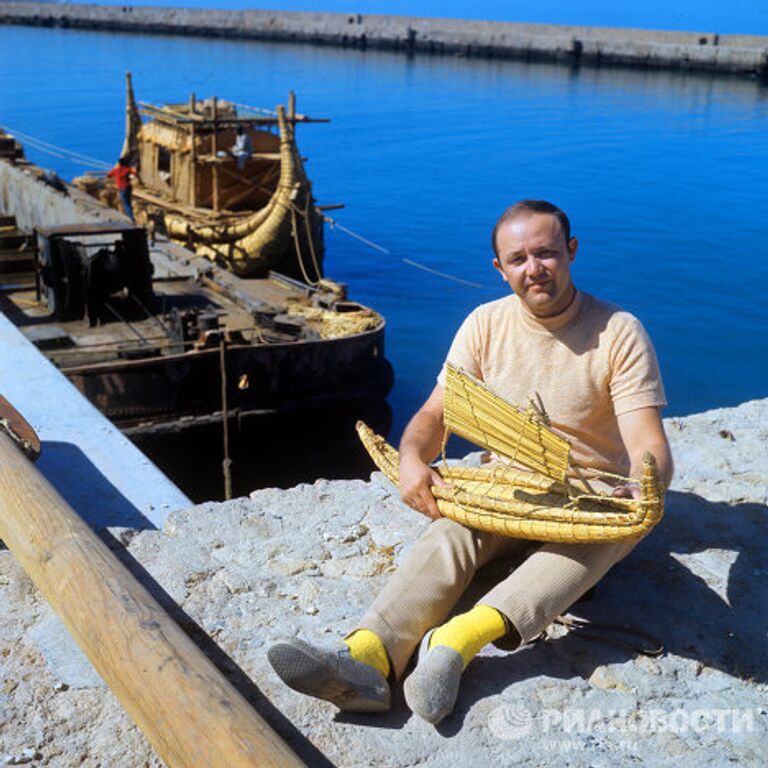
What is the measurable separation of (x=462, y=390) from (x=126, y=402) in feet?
31.1

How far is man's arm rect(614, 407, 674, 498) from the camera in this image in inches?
132

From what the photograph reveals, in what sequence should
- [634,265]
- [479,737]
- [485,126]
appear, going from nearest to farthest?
[479,737] < [634,265] < [485,126]

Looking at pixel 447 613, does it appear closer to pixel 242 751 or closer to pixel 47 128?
pixel 242 751

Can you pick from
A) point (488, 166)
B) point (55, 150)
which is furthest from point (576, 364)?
point (55, 150)

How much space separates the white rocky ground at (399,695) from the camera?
120 inches

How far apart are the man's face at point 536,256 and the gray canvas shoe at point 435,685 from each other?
4.05 ft

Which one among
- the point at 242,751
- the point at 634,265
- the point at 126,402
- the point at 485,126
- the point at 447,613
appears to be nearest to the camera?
the point at 242,751

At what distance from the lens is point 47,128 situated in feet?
135

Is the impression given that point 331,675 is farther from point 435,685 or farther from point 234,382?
point 234,382

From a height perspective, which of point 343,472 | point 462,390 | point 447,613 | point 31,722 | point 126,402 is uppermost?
point 462,390

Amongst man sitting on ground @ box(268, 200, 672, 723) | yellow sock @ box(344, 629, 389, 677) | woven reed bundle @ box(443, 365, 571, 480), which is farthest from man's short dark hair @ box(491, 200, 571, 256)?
yellow sock @ box(344, 629, 389, 677)

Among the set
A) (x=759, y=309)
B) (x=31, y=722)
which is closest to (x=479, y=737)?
(x=31, y=722)

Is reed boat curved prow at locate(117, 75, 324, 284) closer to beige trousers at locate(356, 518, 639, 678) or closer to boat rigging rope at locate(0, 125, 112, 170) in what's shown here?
boat rigging rope at locate(0, 125, 112, 170)

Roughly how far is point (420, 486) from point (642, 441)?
778mm
